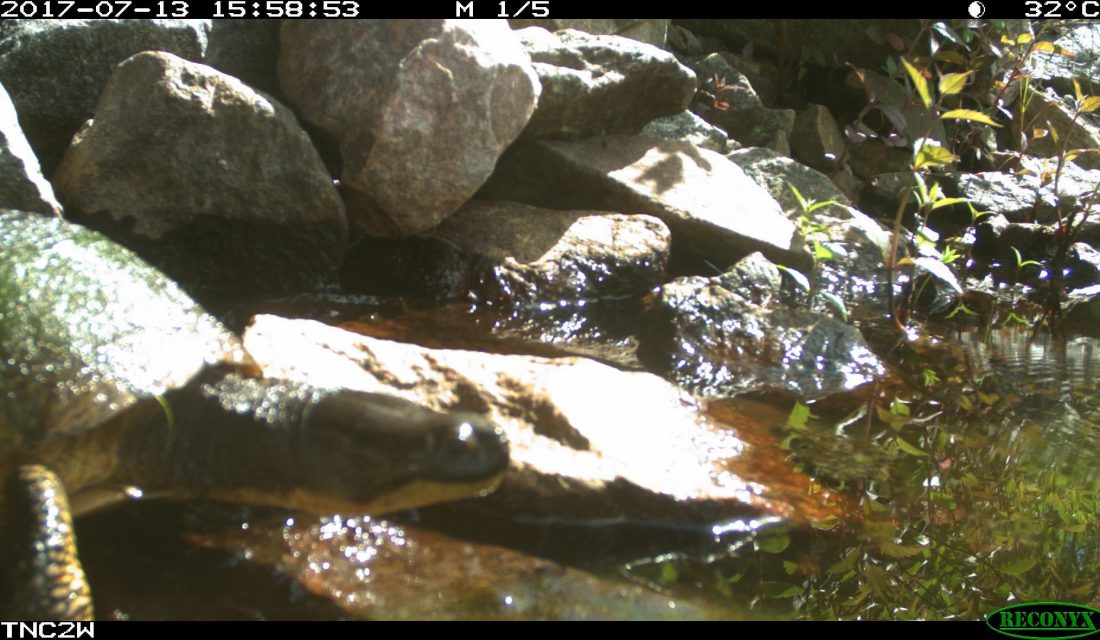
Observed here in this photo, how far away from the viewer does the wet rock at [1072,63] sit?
7828 millimetres

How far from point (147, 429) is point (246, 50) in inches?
96.2

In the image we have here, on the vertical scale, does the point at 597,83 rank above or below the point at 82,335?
above

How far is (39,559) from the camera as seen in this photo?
2025 millimetres

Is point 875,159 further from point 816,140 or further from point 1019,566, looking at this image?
point 1019,566

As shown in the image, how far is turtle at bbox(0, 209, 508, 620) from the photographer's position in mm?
2066

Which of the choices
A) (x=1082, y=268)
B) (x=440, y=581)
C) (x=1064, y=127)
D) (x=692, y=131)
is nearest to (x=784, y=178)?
(x=692, y=131)

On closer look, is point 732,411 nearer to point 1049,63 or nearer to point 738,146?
point 738,146

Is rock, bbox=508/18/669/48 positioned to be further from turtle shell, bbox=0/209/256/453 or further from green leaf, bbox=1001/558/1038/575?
green leaf, bbox=1001/558/1038/575

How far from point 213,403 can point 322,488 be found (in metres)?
0.43

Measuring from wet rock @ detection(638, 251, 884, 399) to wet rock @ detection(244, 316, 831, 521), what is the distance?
1.68 feet

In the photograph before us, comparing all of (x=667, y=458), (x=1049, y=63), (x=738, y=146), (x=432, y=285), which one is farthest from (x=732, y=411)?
(x=1049, y=63)

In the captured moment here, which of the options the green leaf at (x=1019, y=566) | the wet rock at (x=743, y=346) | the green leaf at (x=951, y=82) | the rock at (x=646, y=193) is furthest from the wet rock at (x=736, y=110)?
the green leaf at (x=1019, y=566)

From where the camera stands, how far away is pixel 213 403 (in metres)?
2.43

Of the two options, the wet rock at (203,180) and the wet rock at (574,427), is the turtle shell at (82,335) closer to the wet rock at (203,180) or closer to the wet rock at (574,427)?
the wet rock at (574,427)
